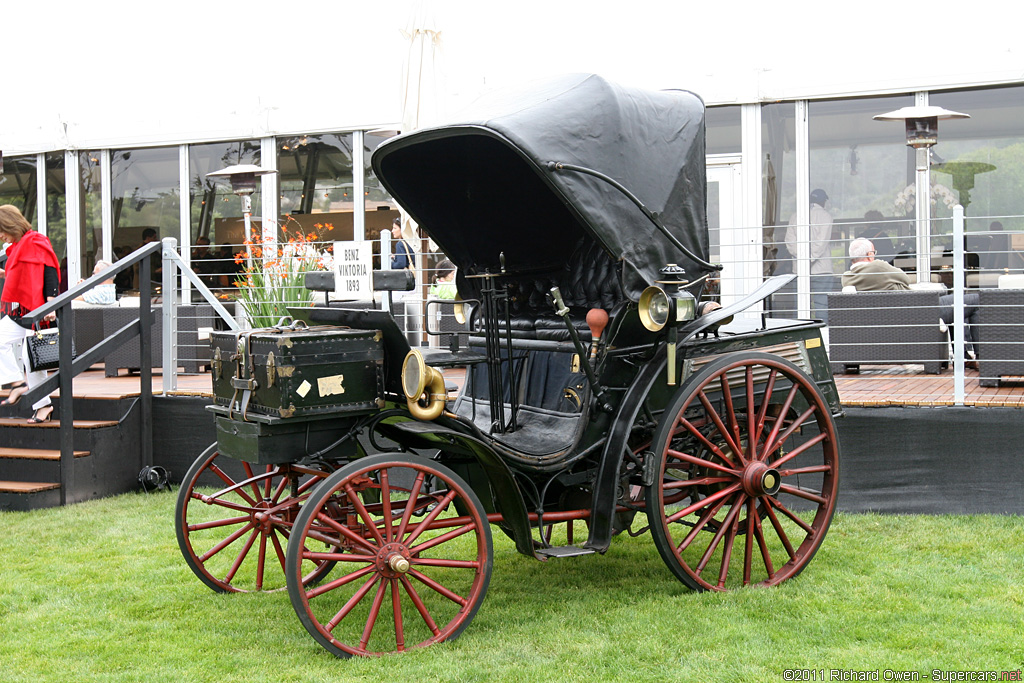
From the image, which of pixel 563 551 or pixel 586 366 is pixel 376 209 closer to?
pixel 586 366

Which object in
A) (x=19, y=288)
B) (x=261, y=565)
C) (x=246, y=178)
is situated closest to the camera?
(x=261, y=565)

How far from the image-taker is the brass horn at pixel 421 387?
389 centimetres

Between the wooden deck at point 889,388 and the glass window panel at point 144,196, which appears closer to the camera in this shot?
the wooden deck at point 889,388

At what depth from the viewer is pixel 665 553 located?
14.1 ft

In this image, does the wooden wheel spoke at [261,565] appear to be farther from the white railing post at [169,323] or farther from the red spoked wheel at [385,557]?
the white railing post at [169,323]

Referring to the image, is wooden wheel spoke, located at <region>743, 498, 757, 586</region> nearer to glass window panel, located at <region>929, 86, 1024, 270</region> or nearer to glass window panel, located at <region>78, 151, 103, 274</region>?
glass window panel, located at <region>929, 86, 1024, 270</region>

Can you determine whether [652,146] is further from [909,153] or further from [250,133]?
[250,133]

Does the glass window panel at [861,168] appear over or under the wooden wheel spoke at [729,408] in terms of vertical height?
over

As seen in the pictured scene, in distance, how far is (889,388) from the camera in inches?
267

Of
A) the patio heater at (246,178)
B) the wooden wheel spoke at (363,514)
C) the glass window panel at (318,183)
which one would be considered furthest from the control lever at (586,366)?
the glass window panel at (318,183)

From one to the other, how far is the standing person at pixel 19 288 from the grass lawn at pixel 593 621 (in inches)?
72.1

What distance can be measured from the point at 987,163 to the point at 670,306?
739 centimetres

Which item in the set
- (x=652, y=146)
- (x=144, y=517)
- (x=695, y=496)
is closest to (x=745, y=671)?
(x=695, y=496)

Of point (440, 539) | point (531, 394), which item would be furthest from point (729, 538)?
point (440, 539)
